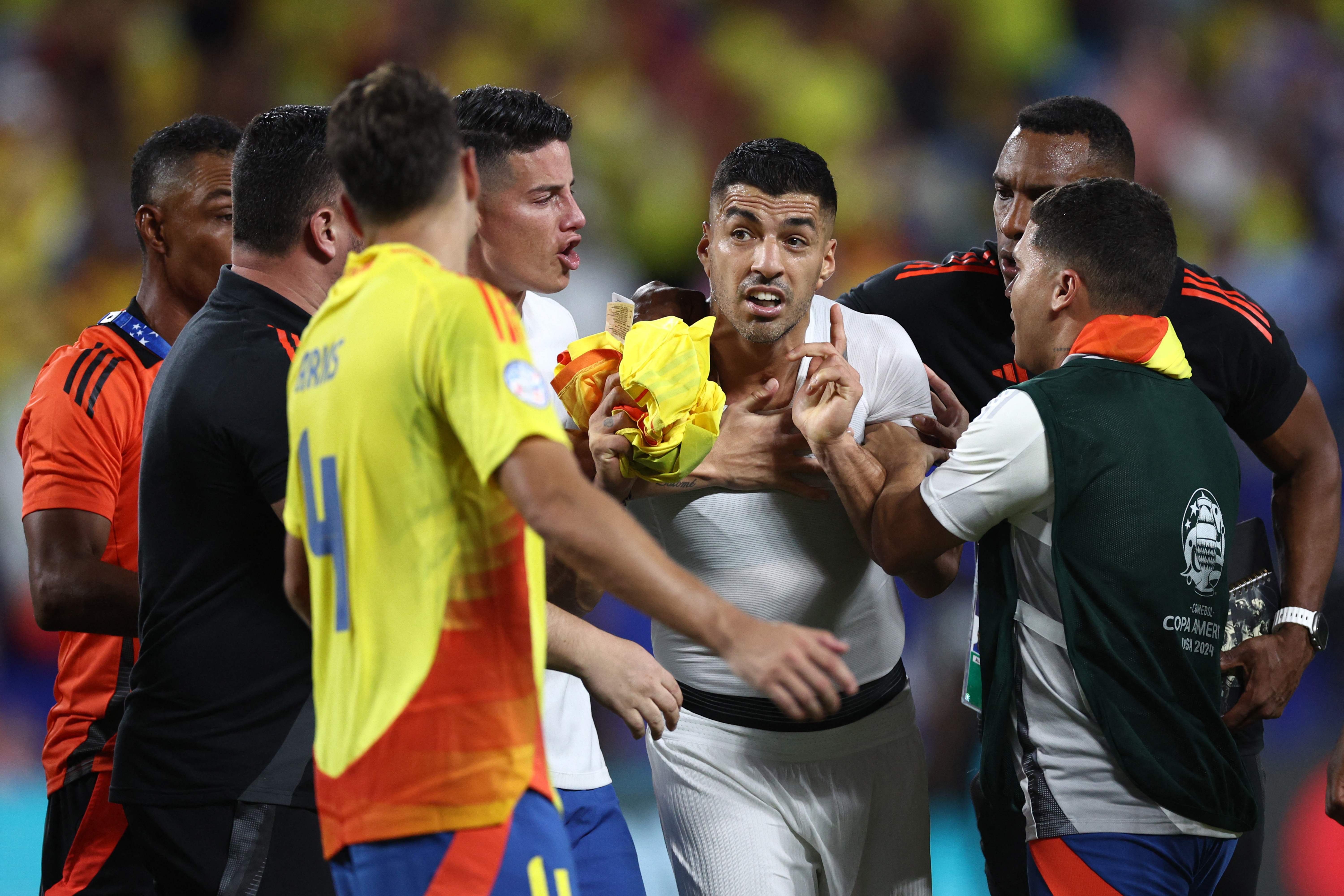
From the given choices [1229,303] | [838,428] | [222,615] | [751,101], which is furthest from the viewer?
[751,101]

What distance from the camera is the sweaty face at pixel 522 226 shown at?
2.41 metres

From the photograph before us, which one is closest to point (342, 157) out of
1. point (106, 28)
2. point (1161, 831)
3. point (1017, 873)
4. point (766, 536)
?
point (766, 536)

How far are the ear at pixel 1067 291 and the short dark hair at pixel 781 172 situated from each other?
0.47 m

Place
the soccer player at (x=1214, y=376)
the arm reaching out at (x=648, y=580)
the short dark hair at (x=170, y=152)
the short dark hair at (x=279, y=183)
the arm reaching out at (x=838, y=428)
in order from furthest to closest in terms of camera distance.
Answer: the short dark hair at (x=170, y=152)
the soccer player at (x=1214, y=376)
the arm reaching out at (x=838, y=428)
the short dark hair at (x=279, y=183)
the arm reaching out at (x=648, y=580)

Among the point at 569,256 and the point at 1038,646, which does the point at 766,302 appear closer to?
the point at 569,256

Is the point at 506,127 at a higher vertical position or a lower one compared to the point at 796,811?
higher

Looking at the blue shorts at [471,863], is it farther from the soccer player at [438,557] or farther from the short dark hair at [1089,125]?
the short dark hair at [1089,125]

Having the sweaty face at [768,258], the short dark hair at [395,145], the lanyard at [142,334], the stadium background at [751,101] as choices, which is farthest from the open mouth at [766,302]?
the stadium background at [751,101]

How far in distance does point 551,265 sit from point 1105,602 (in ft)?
4.14

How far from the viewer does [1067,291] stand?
217 centimetres

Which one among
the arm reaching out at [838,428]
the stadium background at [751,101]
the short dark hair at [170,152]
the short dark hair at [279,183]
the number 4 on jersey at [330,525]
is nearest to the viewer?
the number 4 on jersey at [330,525]

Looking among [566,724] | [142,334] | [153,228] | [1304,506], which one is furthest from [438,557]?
[1304,506]

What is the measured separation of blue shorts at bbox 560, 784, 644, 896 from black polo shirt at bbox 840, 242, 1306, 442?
1.29 m

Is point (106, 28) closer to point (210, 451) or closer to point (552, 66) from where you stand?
point (552, 66)
